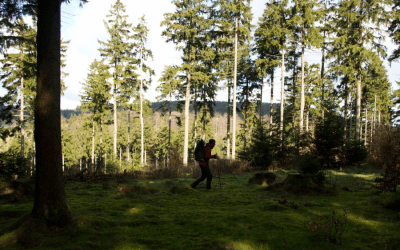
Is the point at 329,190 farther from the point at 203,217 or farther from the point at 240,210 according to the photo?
the point at 203,217

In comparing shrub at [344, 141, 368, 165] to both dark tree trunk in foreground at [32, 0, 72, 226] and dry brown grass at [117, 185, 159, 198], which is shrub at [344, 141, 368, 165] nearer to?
dry brown grass at [117, 185, 159, 198]

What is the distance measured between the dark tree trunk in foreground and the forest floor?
1.44 ft

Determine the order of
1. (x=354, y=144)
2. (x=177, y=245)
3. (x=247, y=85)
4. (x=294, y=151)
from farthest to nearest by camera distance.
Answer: (x=247, y=85), (x=294, y=151), (x=354, y=144), (x=177, y=245)

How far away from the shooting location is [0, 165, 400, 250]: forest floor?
4.27m

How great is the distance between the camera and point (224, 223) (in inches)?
219

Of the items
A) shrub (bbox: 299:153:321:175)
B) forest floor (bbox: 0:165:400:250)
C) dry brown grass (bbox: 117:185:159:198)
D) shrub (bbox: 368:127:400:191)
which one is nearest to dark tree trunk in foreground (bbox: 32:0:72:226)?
forest floor (bbox: 0:165:400:250)

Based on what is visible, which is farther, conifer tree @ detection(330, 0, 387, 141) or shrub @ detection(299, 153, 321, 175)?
conifer tree @ detection(330, 0, 387, 141)

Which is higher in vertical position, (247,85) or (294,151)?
(247,85)

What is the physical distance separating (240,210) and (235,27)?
21623 millimetres

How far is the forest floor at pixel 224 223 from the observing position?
427 centimetres

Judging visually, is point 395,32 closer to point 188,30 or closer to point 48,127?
point 188,30

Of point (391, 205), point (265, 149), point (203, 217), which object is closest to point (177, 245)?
point (203, 217)

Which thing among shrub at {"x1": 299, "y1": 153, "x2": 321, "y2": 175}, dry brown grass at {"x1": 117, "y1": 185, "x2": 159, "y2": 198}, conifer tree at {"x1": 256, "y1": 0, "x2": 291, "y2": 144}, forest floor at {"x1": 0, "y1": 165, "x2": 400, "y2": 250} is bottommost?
dry brown grass at {"x1": 117, "y1": 185, "x2": 159, "y2": 198}

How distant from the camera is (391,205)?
6.01m
